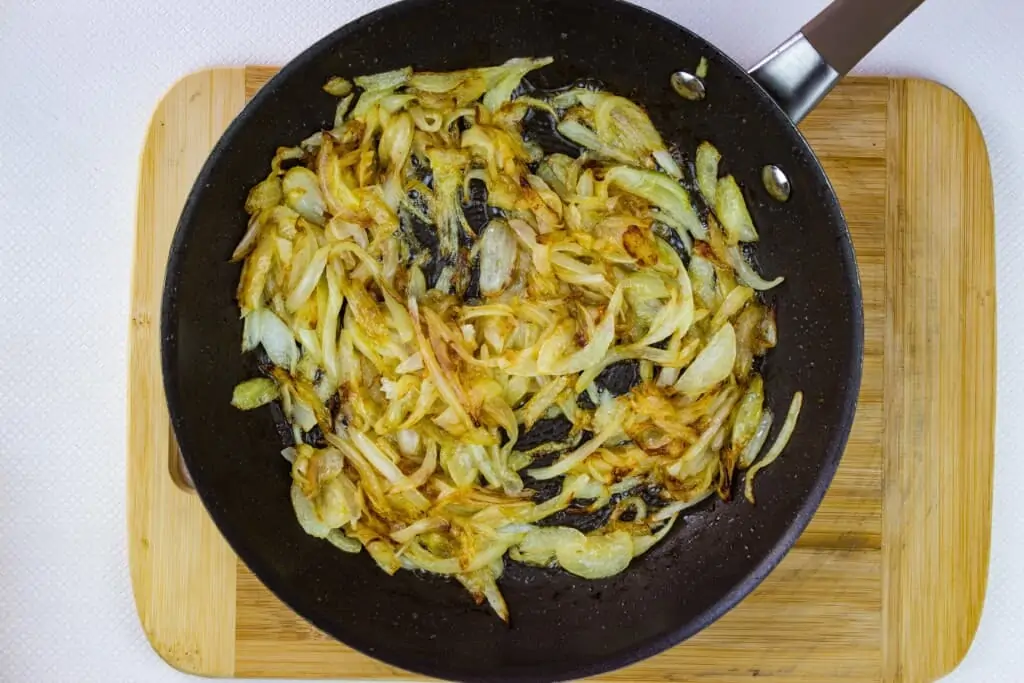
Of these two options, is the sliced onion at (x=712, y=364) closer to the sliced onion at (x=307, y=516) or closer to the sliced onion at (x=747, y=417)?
the sliced onion at (x=747, y=417)

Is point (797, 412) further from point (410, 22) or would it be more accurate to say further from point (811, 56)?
point (410, 22)

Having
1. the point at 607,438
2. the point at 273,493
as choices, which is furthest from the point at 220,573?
the point at 607,438

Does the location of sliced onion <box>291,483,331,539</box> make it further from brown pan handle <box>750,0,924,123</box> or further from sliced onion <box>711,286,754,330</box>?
brown pan handle <box>750,0,924,123</box>

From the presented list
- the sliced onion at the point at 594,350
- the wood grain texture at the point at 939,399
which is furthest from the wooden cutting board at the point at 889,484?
the sliced onion at the point at 594,350

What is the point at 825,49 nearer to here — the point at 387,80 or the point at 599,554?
the point at 387,80

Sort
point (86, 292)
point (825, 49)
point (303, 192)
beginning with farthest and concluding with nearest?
1. point (86, 292)
2. point (303, 192)
3. point (825, 49)

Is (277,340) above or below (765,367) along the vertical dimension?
above

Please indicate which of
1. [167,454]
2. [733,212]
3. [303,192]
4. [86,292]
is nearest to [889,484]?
[733,212]

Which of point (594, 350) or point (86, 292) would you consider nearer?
point (594, 350)
